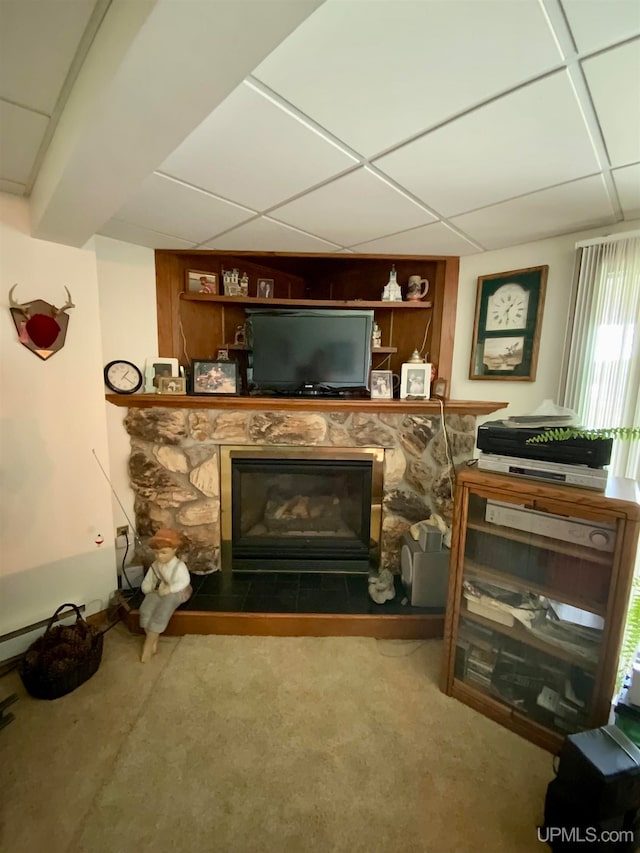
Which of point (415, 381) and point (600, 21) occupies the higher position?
point (600, 21)

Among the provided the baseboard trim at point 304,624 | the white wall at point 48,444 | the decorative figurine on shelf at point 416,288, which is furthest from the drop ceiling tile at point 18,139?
the baseboard trim at point 304,624

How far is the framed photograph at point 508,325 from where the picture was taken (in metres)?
1.74

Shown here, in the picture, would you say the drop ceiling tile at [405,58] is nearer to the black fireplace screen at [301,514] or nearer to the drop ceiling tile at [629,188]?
the drop ceiling tile at [629,188]

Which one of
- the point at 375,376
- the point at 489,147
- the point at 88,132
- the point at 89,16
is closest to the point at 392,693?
the point at 375,376

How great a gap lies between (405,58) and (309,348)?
1.31 metres

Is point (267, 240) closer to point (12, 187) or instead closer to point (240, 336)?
point (240, 336)

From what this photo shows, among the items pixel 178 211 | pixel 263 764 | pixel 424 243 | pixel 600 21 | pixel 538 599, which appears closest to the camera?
pixel 600 21

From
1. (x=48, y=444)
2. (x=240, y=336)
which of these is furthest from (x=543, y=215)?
(x=48, y=444)

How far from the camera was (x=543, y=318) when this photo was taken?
1.73 metres

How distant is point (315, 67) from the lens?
2.51 feet

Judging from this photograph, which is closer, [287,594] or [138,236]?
[138,236]

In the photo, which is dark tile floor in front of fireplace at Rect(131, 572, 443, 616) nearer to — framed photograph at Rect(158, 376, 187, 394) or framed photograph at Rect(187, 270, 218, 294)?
framed photograph at Rect(158, 376, 187, 394)

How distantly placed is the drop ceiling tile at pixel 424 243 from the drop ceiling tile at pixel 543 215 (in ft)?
0.24

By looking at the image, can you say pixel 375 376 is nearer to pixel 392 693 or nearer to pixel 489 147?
pixel 489 147
